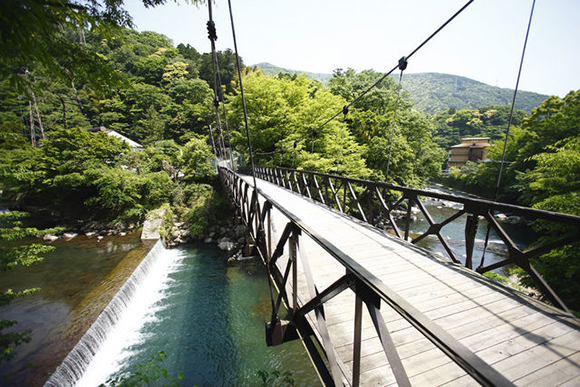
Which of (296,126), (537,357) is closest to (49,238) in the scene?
→ (296,126)

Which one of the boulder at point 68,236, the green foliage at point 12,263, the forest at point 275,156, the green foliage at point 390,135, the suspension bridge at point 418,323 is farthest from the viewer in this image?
the green foliage at point 390,135

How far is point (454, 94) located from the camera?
114125 millimetres

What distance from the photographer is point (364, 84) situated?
683 inches

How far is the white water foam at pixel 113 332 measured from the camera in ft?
14.0

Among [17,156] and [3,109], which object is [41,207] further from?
[3,109]

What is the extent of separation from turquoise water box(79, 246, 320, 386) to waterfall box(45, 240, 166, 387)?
0.20 m

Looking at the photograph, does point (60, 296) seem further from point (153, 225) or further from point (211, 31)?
point (211, 31)

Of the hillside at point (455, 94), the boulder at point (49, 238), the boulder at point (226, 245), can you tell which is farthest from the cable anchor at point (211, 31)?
the hillside at point (455, 94)

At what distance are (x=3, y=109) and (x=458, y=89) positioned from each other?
536 feet

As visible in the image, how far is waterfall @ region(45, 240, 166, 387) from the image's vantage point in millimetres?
4034

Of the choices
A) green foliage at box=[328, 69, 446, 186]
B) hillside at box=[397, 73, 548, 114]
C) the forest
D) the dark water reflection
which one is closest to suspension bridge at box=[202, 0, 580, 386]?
the forest

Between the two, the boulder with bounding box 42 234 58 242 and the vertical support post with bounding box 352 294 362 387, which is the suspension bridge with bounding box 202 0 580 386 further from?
the boulder with bounding box 42 234 58 242

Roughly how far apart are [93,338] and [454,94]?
150 m

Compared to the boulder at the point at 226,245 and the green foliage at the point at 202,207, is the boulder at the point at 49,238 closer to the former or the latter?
the green foliage at the point at 202,207
